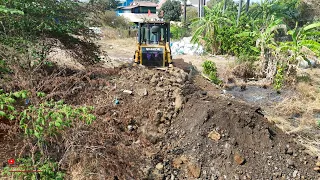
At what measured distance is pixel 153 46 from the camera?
8672 millimetres

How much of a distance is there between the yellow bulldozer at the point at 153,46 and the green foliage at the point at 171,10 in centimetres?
2549

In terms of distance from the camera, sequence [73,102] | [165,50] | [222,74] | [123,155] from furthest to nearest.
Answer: [222,74] < [165,50] < [73,102] < [123,155]

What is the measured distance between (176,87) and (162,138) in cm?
185

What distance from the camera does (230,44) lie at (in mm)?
13188

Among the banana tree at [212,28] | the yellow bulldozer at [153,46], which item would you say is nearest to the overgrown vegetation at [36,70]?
the yellow bulldozer at [153,46]

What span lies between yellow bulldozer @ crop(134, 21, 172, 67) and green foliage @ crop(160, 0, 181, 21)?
83.6 ft

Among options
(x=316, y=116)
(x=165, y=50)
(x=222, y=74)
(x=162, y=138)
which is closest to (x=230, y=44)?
(x=222, y=74)

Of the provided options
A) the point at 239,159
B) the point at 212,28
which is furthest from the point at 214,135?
the point at 212,28

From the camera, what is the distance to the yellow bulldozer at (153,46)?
28.1 ft

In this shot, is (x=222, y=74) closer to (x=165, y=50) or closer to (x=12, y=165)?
(x=165, y=50)

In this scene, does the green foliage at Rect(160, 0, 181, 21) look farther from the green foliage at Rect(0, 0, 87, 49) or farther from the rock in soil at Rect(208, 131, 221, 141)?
the rock in soil at Rect(208, 131, 221, 141)

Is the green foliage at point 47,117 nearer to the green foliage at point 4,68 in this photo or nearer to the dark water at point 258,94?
the green foliage at point 4,68

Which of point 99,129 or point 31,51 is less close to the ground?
point 31,51

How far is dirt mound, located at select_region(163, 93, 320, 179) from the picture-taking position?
165 inches
